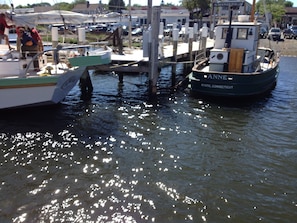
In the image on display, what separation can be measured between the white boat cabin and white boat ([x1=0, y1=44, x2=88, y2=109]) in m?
6.82

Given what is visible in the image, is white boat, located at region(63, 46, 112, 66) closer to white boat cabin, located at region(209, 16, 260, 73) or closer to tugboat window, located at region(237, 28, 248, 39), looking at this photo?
white boat cabin, located at region(209, 16, 260, 73)

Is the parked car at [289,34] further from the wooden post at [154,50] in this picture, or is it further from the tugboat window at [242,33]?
the wooden post at [154,50]

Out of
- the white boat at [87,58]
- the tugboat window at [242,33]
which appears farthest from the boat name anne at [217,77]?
the white boat at [87,58]

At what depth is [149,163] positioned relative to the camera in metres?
8.41

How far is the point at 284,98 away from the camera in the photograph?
15367 millimetres

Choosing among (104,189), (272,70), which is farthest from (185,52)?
(104,189)

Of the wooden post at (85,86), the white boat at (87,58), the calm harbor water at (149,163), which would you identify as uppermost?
the white boat at (87,58)

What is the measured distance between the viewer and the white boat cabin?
14.5 metres

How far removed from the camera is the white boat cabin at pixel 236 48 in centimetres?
1454

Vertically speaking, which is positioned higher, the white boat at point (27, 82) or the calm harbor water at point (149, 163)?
→ the white boat at point (27, 82)

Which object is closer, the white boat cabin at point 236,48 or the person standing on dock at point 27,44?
the person standing on dock at point 27,44

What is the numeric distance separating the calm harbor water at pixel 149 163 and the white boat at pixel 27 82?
1.89ft

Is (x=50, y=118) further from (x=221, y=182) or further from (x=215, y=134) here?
(x=221, y=182)

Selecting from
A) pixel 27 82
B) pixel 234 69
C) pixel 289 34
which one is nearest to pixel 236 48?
pixel 234 69
